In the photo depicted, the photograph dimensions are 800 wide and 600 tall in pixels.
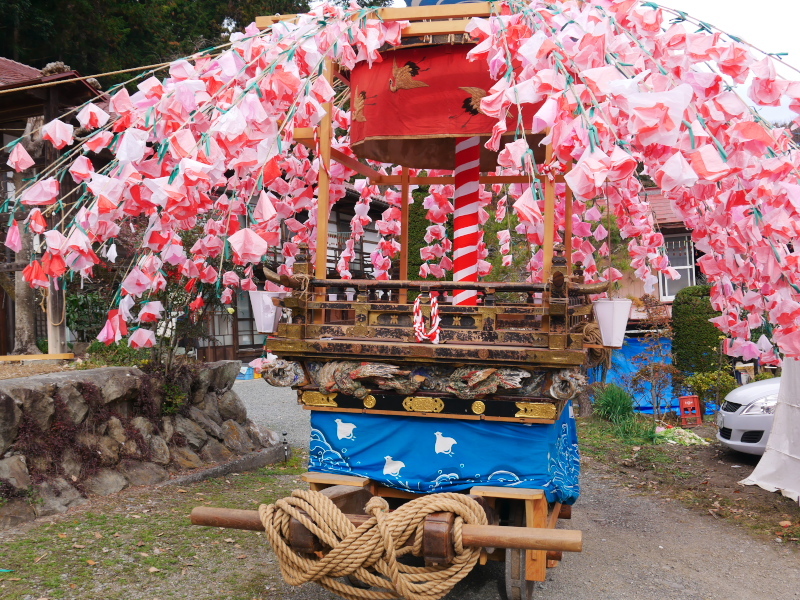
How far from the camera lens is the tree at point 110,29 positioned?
17.0 meters

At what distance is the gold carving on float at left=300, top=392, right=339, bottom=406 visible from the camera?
4.28 metres

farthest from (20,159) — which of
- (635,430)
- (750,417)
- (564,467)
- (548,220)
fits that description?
(635,430)

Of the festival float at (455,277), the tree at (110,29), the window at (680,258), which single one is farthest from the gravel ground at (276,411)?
the window at (680,258)

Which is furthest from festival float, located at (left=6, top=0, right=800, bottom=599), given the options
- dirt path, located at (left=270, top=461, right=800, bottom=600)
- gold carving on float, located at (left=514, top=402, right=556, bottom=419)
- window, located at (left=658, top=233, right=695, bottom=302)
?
window, located at (left=658, top=233, right=695, bottom=302)

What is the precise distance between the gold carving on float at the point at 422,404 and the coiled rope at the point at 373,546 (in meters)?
0.86

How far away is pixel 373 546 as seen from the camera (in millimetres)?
3047

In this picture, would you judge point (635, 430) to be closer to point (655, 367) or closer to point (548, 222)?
point (655, 367)

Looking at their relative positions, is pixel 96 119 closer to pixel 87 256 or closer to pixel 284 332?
pixel 87 256

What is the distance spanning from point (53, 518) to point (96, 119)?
3927 millimetres

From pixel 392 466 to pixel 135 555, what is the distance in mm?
2558

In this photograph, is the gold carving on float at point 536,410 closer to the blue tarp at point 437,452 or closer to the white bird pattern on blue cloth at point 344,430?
the blue tarp at point 437,452

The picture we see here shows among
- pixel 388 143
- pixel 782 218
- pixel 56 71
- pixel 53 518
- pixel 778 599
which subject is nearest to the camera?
pixel 782 218

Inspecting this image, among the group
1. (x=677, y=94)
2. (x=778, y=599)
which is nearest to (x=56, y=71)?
(x=677, y=94)

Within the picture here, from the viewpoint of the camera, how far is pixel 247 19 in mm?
20922
